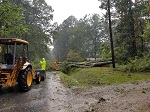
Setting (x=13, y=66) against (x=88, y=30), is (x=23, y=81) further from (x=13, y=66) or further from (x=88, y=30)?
(x=88, y=30)

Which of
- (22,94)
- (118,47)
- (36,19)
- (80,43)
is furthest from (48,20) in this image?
(22,94)

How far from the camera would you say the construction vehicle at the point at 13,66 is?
1191 centimetres

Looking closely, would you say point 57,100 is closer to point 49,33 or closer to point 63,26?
point 49,33

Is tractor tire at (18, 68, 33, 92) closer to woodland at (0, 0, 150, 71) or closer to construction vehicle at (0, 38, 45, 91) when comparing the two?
construction vehicle at (0, 38, 45, 91)

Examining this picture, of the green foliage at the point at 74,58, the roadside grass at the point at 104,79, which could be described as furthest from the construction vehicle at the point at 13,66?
the green foliage at the point at 74,58

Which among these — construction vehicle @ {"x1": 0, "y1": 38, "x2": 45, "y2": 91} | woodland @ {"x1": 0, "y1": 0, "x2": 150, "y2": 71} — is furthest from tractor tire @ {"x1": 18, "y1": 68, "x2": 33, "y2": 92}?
woodland @ {"x1": 0, "y1": 0, "x2": 150, "y2": 71}

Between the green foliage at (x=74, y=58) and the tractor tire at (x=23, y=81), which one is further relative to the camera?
the green foliage at (x=74, y=58)

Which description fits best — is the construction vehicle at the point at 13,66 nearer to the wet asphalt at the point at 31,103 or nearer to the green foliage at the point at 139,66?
the wet asphalt at the point at 31,103

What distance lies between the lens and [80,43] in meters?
88.3

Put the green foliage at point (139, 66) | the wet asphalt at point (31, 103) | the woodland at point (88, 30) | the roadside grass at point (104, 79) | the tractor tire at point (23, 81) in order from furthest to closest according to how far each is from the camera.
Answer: the green foliage at point (139, 66) → the woodland at point (88, 30) → the roadside grass at point (104, 79) → the tractor tire at point (23, 81) → the wet asphalt at point (31, 103)

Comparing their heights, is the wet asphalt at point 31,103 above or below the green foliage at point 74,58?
below

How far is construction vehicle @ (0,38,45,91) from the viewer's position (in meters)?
11.9

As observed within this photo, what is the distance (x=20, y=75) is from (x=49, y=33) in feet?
135

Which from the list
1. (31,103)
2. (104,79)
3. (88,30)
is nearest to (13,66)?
(31,103)
